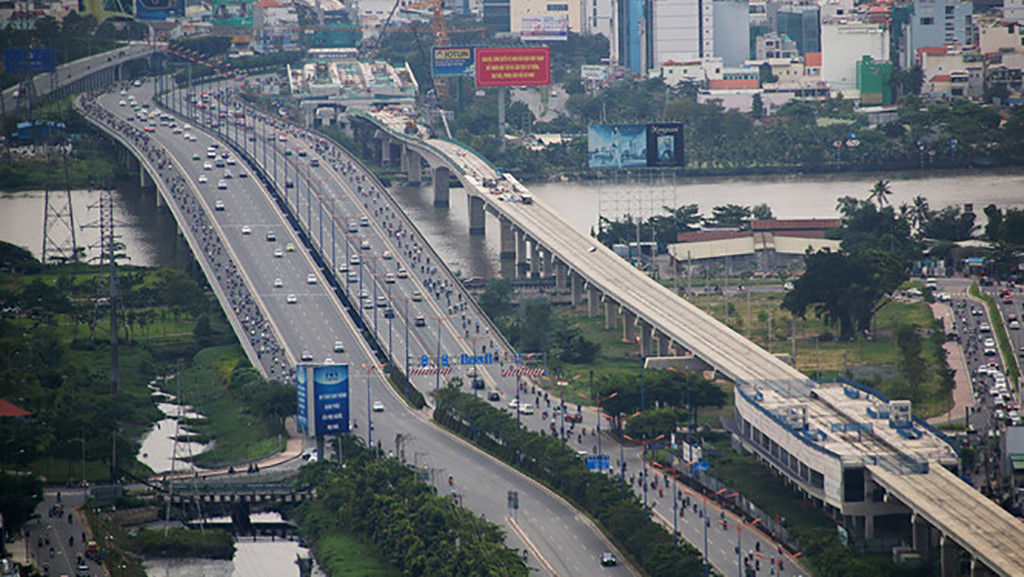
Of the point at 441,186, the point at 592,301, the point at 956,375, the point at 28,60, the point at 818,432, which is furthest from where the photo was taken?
the point at 28,60

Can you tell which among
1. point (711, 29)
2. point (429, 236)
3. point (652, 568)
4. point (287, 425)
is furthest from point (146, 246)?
point (711, 29)

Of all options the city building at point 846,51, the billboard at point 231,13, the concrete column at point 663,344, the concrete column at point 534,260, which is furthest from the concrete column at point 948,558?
the billboard at point 231,13

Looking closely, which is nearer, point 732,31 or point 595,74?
point 595,74

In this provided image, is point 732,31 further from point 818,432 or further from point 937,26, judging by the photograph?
point 818,432

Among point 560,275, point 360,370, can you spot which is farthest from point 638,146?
point 360,370

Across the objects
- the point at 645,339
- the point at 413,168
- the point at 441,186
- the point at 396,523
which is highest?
the point at 413,168

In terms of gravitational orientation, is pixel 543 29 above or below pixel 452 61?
above

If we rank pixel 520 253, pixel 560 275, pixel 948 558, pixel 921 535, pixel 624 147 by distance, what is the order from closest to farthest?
pixel 948 558, pixel 921 535, pixel 560 275, pixel 520 253, pixel 624 147

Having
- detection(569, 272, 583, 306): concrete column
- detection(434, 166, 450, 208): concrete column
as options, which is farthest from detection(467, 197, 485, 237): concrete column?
detection(569, 272, 583, 306): concrete column
